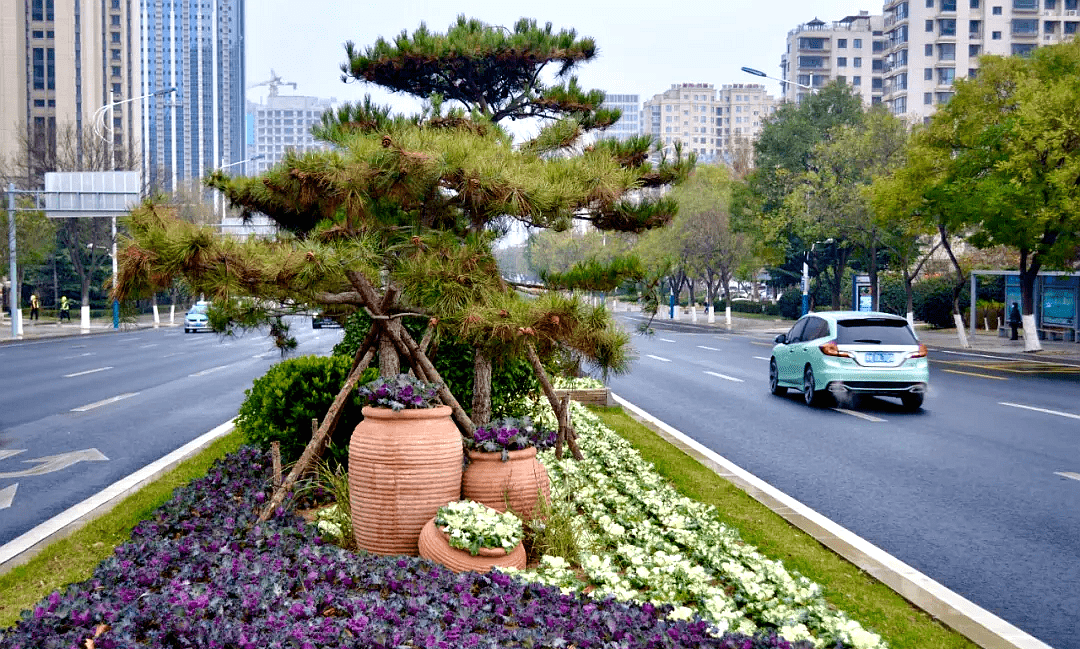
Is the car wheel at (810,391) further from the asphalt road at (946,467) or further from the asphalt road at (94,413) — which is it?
the asphalt road at (94,413)

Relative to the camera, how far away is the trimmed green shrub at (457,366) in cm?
983

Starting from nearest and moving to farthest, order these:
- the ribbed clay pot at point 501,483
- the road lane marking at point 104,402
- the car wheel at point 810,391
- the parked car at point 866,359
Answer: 1. the ribbed clay pot at point 501,483
2. the road lane marking at point 104,402
3. the parked car at point 866,359
4. the car wheel at point 810,391

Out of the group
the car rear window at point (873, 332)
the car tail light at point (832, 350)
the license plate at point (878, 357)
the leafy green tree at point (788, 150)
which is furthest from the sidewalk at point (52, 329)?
the leafy green tree at point (788, 150)

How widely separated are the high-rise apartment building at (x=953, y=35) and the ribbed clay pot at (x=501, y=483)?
105 meters

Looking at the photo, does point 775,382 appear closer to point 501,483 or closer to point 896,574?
point 896,574

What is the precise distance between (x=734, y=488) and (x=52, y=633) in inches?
236

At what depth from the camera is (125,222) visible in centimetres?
684

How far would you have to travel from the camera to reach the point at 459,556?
5551mm

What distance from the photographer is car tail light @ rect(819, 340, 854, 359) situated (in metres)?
16.4

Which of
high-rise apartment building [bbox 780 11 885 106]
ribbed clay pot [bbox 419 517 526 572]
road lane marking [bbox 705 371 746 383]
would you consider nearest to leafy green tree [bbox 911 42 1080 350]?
road lane marking [bbox 705 371 746 383]

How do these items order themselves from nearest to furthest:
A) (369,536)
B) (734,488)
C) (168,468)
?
(369,536)
(734,488)
(168,468)

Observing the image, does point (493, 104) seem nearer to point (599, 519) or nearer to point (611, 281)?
point (611, 281)

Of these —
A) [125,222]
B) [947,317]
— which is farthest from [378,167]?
[947,317]

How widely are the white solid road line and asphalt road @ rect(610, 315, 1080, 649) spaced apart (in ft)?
0.72
